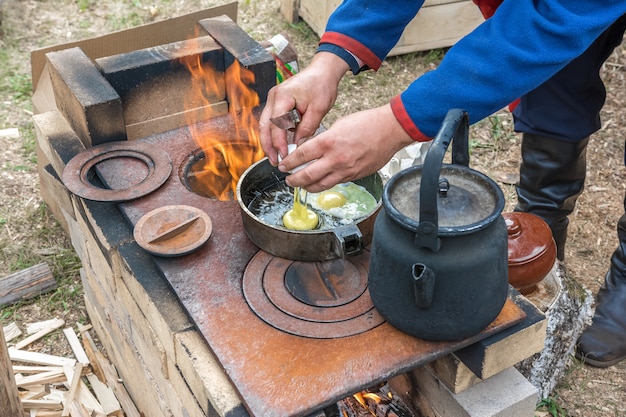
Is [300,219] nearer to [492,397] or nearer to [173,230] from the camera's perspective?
[173,230]

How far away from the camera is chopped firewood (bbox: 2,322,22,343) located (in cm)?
382

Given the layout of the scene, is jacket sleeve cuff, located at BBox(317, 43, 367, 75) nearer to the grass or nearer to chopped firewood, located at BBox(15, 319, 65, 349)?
the grass

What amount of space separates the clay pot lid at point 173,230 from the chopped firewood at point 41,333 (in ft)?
5.15

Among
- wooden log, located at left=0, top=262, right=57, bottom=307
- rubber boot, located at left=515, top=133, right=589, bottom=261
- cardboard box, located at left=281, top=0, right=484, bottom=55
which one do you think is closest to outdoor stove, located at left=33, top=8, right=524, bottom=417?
wooden log, located at left=0, top=262, right=57, bottom=307

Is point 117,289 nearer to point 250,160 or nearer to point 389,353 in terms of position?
point 250,160

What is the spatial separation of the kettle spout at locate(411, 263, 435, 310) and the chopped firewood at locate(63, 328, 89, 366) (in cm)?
238

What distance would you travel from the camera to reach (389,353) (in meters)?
2.19

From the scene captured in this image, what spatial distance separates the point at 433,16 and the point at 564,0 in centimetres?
407

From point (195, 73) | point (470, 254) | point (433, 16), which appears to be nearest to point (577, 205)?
point (433, 16)

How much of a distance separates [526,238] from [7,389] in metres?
2.23

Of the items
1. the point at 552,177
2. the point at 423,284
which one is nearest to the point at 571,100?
the point at 552,177

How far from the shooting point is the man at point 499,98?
7.10ft

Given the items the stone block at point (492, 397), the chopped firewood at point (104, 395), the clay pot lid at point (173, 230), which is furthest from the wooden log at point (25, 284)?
the stone block at point (492, 397)

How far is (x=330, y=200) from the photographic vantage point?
2.81m
